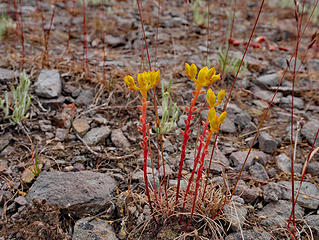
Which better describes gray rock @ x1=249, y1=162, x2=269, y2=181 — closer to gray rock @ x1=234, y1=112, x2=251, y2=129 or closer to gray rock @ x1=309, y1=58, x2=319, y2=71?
gray rock @ x1=234, y1=112, x2=251, y2=129

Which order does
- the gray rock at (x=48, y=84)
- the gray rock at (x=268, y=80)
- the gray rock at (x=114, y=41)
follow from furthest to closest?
1. the gray rock at (x=114, y=41)
2. the gray rock at (x=268, y=80)
3. the gray rock at (x=48, y=84)

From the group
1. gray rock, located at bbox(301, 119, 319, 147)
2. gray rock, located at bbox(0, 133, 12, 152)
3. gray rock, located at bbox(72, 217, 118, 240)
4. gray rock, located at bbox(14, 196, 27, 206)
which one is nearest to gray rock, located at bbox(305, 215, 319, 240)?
gray rock, located at bbox(301, 119, 319, 147)

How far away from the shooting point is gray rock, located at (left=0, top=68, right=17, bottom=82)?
8.86 ft

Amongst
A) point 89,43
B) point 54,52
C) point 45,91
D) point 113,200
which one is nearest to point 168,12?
point 89,43

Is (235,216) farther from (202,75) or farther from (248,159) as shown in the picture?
(202,75)

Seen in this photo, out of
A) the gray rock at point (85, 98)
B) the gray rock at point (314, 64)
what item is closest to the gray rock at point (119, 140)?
the gray rock at point (85, 98)

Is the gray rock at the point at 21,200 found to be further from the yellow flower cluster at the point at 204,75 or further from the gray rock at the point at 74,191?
the yellow flower cluster at the point at 204,75

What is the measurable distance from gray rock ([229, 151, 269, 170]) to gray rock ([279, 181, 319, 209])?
0.25 meters

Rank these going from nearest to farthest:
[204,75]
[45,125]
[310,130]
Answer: [204,75]
[45,125]
[310,130]

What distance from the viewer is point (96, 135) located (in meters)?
2.31

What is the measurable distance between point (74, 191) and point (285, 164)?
160cm

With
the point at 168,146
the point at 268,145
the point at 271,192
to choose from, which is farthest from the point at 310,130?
the point at 168,146

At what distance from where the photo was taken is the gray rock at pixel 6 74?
270 centimetres

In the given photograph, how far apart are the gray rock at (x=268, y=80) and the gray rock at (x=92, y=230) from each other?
2.51 m
